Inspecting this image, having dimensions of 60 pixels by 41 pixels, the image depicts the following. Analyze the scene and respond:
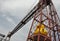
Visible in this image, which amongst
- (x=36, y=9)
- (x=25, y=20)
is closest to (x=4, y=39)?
(x=25, y=20)

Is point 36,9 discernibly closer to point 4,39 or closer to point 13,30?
point 13,30

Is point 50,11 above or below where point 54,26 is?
above

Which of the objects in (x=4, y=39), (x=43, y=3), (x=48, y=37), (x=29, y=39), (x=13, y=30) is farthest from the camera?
(x=4, y=39)

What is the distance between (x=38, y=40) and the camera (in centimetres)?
2280

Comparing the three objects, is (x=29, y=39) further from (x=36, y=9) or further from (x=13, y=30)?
(x=13, y=30)

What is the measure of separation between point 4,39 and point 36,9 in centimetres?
2664

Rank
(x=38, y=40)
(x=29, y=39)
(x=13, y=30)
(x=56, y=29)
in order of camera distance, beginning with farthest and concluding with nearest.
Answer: (x=13, y=30) < (x=56, y=29) < (x=29, y=39) < (x=38, y=40)

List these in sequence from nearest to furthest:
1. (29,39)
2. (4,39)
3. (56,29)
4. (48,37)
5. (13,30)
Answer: (48,37) → (29,39) → (56,29) → (13,30) → (4,39)

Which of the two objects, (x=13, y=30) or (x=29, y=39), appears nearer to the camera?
(x=29, y=39)

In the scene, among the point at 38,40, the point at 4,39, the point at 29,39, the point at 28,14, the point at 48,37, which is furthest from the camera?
the point at 4,39

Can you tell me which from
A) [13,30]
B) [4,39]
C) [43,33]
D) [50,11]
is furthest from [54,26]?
[4,39]

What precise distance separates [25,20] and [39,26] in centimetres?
1114

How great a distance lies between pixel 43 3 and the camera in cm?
2920

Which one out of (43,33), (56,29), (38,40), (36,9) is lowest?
(38,40)
